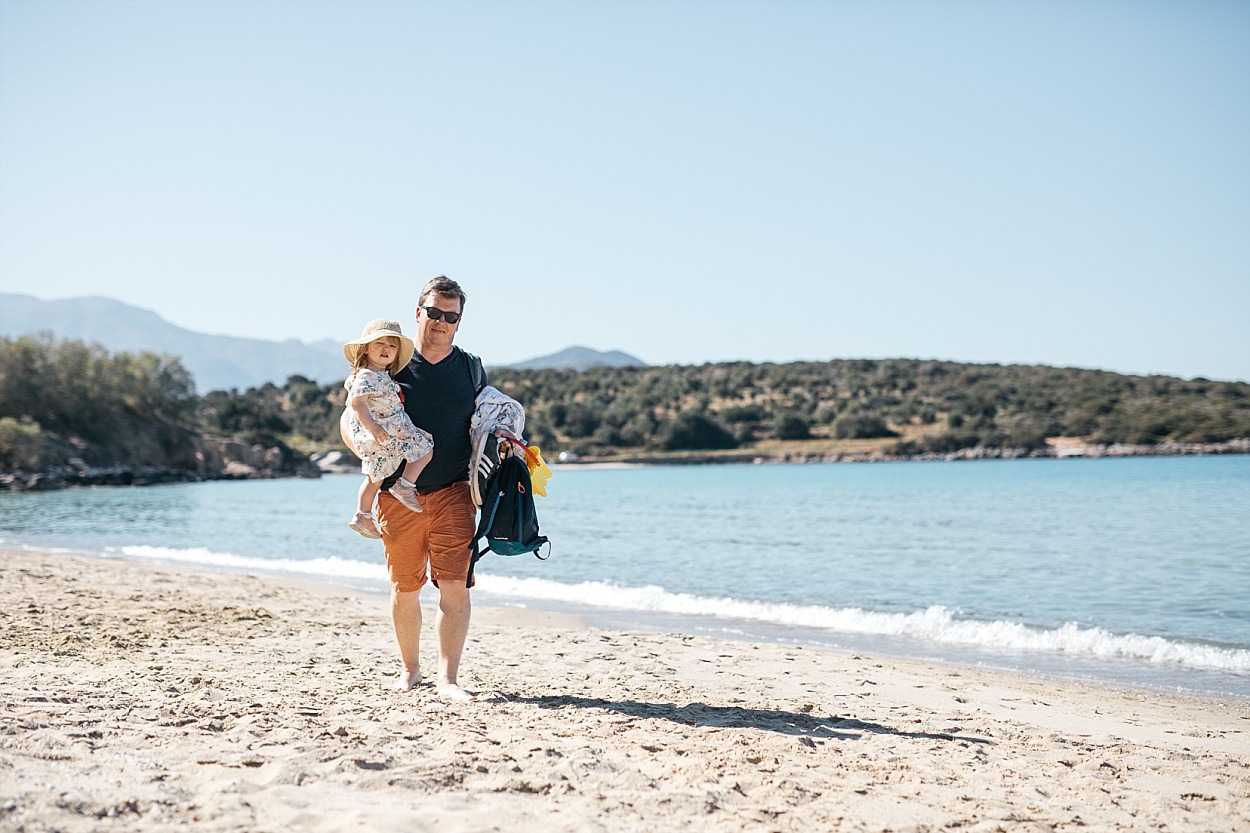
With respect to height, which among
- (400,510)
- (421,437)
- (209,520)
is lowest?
(209,520)

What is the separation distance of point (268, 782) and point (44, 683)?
2296 mm

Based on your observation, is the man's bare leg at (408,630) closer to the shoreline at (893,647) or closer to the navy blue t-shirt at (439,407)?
the navy blue t-shirt at (439,407)

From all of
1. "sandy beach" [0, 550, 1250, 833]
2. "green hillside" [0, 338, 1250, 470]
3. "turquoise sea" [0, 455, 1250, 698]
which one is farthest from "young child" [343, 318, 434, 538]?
"green hillside" [0, 338, 1250, 470]

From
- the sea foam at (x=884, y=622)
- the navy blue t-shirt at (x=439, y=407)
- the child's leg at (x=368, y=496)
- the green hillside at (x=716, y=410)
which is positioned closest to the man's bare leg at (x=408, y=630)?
the child's leg at (x=368, y=496)

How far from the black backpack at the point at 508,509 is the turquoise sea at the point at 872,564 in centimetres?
472

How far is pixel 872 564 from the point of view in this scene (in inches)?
612

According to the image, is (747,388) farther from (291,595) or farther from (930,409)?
(291,595)

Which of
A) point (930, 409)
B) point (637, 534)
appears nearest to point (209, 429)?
point (930, 409)

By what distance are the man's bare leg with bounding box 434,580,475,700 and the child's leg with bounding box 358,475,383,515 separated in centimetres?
55

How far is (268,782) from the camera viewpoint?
345cm

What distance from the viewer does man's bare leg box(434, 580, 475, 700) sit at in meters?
5.10

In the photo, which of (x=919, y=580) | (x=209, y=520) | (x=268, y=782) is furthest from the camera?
(x=209, y=520)

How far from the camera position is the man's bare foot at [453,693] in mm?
5047

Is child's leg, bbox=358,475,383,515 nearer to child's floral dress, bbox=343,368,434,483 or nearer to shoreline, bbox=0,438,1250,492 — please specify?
child's floral dress, bbox=343,368,434,483
